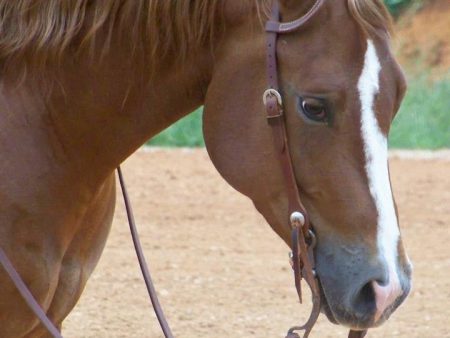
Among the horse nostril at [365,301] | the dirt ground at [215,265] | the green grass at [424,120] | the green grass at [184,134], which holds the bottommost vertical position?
the green grass at [424,120]

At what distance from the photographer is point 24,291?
3.24 meters

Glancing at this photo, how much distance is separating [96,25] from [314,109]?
730 mm

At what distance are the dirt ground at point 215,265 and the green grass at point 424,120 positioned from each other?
5.41 feet

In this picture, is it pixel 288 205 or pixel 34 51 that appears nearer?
pixel 288 205

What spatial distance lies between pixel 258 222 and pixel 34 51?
5195 mm

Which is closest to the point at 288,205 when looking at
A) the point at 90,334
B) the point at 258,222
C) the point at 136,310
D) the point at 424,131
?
the point at 90,334

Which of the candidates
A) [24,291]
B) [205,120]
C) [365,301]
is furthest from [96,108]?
[365,301]

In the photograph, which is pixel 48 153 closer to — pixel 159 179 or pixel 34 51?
pixel 34 51

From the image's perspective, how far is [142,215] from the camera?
847 cm

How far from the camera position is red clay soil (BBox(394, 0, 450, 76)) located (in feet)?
54.7

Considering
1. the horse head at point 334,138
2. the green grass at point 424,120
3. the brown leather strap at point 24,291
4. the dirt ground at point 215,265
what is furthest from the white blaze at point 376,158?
the green grass at point 424,120

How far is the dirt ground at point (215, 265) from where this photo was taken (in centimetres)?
599

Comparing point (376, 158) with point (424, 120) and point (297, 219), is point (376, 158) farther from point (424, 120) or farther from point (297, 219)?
point (424, 120)

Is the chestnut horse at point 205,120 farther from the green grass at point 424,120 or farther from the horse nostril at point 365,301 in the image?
the green grass at point 424,120
